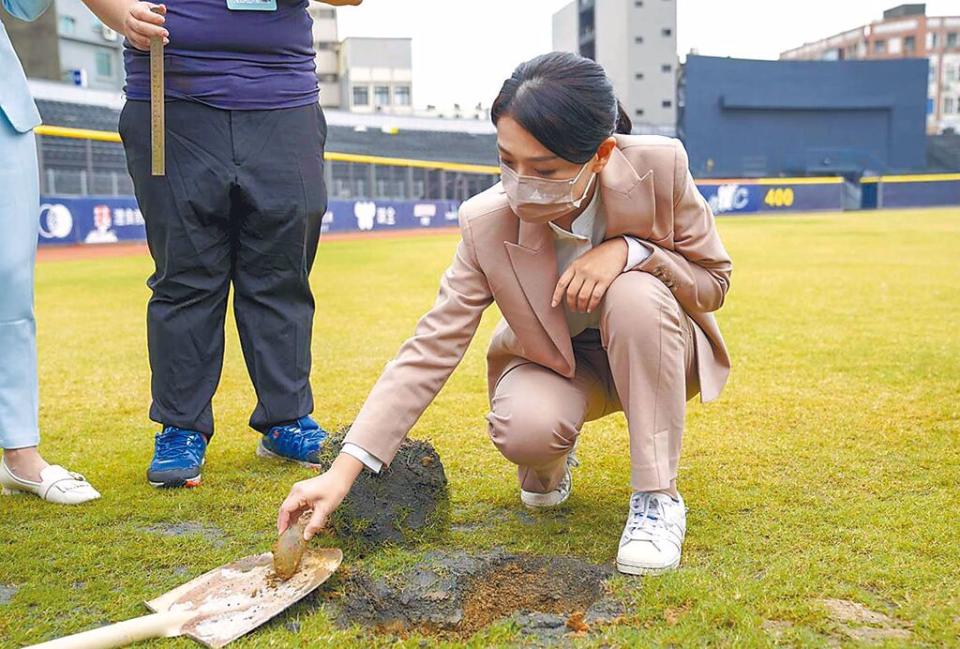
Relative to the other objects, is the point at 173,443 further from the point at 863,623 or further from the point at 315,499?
the point at 863,623

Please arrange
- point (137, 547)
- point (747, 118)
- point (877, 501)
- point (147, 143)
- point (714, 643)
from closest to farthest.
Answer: point (714, 643)
point (137, 547)
point (877, 501)
point (147, 143)
point (747, 118)

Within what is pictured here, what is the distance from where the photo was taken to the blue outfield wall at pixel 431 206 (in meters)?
16.4

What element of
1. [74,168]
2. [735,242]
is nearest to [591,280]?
[735,242]

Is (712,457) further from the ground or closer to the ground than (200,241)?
closer to the ground

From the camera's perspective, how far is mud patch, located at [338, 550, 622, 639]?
1861 mm

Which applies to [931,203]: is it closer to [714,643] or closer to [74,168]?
[74,168]

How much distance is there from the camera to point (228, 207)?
2959mm

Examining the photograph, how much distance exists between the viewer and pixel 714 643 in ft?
5.70

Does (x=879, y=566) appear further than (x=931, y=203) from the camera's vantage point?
No

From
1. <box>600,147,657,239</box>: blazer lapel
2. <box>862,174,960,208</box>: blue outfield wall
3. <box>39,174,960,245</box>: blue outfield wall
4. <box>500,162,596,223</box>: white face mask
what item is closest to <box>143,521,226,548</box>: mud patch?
<box>500,162,596,223</box>: white face mask

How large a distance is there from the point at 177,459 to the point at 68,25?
39.8 m

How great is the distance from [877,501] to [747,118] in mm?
50240

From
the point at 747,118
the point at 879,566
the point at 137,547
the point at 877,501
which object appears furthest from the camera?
the point at 747,118

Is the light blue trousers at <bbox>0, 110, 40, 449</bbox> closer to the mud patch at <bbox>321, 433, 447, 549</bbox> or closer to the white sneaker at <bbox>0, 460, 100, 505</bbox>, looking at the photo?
the white sneaker at <bbox>0, 460, 100, 505</bbox>
